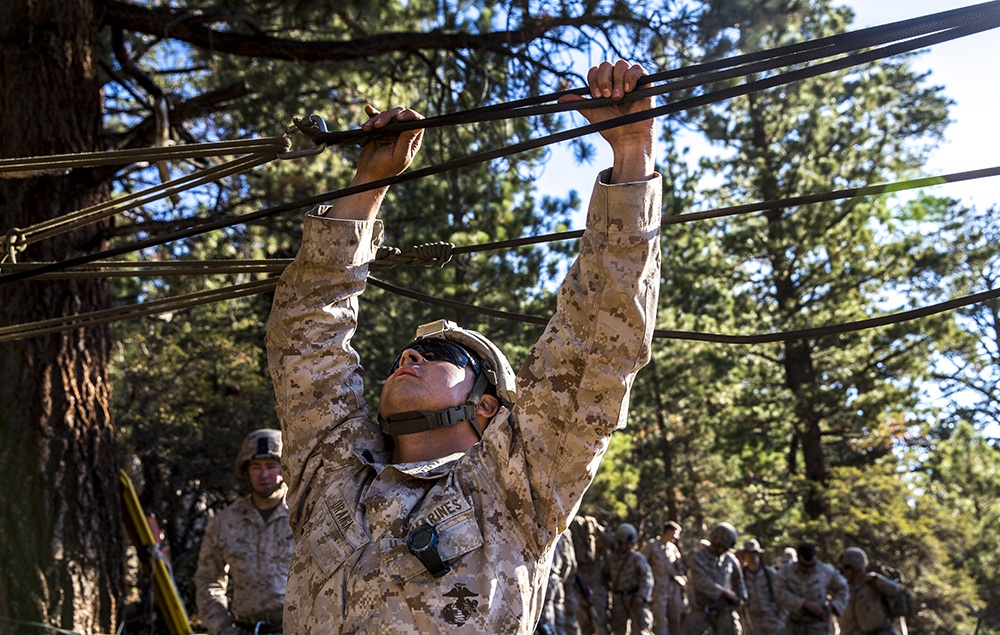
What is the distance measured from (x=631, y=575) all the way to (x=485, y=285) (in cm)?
520

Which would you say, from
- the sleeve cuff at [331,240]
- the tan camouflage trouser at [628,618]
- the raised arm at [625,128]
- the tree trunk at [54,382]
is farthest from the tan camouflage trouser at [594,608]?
the raised arm at [625,128]

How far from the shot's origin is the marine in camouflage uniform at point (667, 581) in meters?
16.7

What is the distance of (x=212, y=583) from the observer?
22.3 ft

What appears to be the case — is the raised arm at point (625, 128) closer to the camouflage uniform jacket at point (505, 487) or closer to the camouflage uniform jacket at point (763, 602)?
the camouflage uniform jacket at point (505, 487)

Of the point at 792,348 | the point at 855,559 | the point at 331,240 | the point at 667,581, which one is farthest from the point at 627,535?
the point at 331,240

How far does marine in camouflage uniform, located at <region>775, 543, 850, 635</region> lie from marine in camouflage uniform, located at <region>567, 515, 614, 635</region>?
9.28 ft

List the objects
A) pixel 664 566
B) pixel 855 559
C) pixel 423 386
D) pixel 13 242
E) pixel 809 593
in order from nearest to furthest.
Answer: pixel 423 386, pixel 13 242, pixel 855 559, pixel 809 593, pixel 664 566

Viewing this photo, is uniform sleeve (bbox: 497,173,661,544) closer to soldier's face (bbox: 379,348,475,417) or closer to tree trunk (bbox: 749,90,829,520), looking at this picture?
soldier's face (bbox: 379,348,475,417)

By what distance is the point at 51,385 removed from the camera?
605cm

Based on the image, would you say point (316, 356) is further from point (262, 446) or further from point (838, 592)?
point (838, 592)

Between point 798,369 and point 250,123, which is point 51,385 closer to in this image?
point 250,123

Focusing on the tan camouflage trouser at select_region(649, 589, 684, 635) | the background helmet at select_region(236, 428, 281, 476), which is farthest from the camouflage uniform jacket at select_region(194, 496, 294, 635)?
the tan camouflage trouser at select_region(649, 589, 684, 635)

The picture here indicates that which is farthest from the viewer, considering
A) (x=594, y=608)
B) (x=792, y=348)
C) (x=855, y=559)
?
(x=792, y=348)

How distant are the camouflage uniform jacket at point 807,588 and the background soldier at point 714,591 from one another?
0.76m
